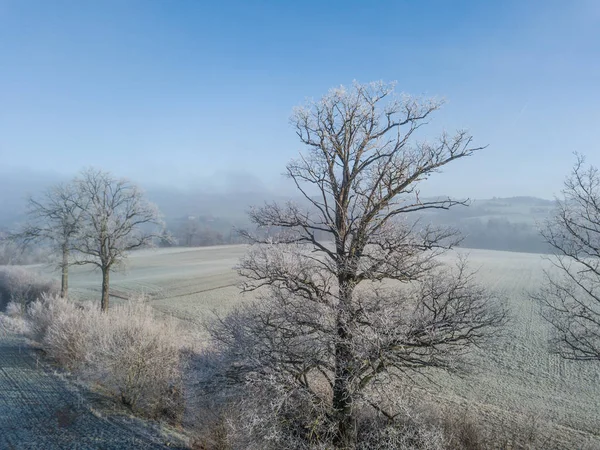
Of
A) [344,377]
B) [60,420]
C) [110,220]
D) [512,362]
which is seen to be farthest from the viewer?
[110,220]

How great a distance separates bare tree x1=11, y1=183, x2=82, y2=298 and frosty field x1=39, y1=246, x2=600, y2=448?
8.56 metres

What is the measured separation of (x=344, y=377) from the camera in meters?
8.52

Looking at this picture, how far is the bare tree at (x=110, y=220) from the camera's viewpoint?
23750mm

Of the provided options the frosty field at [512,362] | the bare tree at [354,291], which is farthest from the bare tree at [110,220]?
the bare tree at [354,291]

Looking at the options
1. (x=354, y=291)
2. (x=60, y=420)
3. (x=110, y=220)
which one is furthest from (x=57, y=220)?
(x=354, y=291)

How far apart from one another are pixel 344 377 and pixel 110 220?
2017 centimetres

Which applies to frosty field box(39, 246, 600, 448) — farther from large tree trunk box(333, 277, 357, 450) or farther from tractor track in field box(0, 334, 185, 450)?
tractor track in field box(0, 334, 185, 450)

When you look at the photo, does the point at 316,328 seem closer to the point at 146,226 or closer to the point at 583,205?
the point at 583,205

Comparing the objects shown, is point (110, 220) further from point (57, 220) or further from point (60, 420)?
point (60, 420)

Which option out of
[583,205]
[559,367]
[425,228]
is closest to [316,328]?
[425,228]

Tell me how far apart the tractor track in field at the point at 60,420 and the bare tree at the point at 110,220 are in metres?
8.22

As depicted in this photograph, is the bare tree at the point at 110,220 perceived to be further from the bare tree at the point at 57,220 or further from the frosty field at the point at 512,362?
the frosty field at the point at 512,362

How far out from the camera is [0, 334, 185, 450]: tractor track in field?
37.2 feet

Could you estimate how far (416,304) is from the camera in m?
9.12
